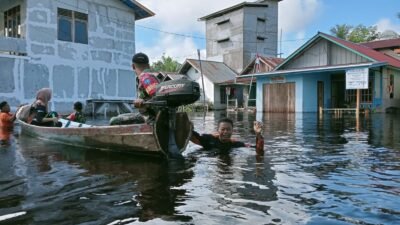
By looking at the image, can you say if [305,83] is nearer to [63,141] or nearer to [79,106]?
[79,106]

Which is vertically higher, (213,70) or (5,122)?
(213,70)

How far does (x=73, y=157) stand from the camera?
6.39 meters

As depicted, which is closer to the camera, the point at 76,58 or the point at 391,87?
the point at 76,58

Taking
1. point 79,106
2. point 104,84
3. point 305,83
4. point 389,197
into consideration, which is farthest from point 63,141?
point 305,83

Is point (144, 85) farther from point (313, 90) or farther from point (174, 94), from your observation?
point (313, 90)

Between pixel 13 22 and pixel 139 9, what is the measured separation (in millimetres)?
6797

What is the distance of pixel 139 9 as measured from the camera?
22594 mm

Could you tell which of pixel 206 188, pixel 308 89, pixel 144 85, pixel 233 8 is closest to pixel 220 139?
pixel 144 85

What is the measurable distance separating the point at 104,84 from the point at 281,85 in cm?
1078

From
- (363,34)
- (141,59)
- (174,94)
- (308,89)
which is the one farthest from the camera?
(363,34)

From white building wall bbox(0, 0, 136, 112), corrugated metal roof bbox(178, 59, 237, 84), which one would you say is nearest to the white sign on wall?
white building wall bbox(0, 0, 136, 112)

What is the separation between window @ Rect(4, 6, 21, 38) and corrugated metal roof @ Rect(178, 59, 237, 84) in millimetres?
18062

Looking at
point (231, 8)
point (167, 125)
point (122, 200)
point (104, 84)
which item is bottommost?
point (122, 200)

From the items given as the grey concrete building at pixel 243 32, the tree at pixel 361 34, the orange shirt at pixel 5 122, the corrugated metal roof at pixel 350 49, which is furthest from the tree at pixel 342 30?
the orange shirt at pixel 5 122
